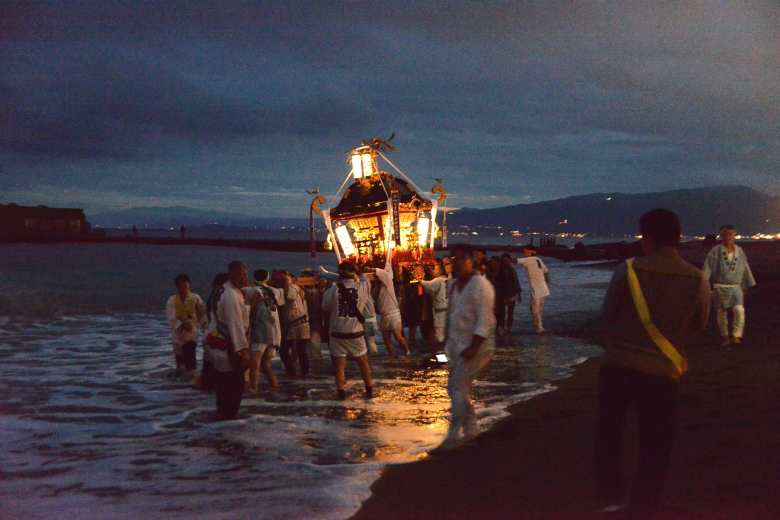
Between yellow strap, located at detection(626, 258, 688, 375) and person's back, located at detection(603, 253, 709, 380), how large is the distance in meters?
0.02

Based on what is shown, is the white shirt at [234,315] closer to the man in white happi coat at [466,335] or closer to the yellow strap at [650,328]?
the man in white happi coat at [466,335]

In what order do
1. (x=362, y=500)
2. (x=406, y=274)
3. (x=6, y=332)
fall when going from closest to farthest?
(x=362, y=500) < (x=406, y=274) < (x=6, y=332)

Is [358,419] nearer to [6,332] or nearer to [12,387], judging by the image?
[12,387]

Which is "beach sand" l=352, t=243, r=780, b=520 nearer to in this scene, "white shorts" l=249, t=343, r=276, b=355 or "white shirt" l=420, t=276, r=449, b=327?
"white shorts" l=249, t=343, r=276, b=355

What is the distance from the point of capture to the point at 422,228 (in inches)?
563

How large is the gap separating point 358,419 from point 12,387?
616 centimetres

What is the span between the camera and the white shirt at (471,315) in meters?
5.49

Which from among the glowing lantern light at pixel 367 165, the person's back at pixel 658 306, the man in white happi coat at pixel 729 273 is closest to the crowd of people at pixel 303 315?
the person's back at pixel 658 306

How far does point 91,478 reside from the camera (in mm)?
5543

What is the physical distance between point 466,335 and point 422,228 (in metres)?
8.83

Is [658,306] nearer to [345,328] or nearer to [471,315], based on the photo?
[471,315]

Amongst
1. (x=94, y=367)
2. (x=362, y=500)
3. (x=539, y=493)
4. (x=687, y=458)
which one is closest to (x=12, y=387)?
(x=94, y=367)

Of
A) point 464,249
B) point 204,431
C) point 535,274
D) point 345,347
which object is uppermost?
point 464,249

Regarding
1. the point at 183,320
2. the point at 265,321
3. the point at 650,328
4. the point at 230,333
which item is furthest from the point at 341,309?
the point at 650,328
